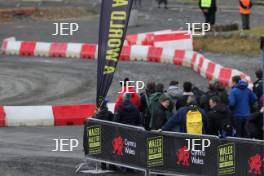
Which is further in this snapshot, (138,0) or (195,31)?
(138,0)

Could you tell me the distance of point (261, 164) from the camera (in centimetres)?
1526

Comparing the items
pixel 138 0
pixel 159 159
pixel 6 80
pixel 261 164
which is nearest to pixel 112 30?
pixel 159 159

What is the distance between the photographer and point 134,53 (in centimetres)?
3394

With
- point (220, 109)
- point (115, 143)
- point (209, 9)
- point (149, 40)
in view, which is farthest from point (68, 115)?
point (209, 9)

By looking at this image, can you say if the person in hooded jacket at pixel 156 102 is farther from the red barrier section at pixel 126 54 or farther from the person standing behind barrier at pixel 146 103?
the red barrier section at pixel 126 54

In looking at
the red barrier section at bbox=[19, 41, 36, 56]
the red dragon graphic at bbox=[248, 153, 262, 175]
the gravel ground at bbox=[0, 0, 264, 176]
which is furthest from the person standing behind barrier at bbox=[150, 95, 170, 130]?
the red barrier section at bbox=[19, 41, 36, 56]

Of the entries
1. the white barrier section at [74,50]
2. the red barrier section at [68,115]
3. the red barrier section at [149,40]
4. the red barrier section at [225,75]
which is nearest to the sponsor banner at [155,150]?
the red barrier section at [68,115]

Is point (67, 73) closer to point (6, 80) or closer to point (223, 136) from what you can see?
point (6, 80)

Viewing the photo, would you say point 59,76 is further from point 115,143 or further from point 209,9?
point 115,143

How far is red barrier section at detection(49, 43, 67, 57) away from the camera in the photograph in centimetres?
3528

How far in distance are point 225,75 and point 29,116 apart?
23.0ft

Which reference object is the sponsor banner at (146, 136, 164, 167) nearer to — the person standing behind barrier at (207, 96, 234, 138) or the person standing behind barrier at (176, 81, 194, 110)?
the person standing behind barrier at (207, 96, 234, 138)

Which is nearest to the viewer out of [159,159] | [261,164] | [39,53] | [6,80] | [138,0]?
[261,164]

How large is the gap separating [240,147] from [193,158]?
3.04ft
